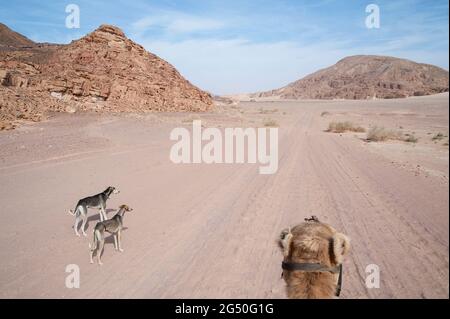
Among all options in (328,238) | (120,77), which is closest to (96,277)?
(328,238)

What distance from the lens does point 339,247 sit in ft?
7.46

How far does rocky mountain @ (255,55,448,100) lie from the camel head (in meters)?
104

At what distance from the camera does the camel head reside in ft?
7.48

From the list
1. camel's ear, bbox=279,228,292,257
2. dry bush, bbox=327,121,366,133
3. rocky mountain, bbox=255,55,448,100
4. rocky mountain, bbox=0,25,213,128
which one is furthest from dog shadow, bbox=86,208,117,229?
rocky mountain, bbox=255,55,448,100

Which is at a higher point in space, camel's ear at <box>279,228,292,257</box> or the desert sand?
camel's ear at <box>279,228,292,257</box>

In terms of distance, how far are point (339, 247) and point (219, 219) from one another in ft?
17.1

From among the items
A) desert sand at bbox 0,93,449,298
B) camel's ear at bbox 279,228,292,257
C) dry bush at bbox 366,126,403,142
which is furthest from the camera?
dry bush at bbox 366,126,403,142

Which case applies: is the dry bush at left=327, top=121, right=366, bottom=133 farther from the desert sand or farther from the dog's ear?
the dog's ear

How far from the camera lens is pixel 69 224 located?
7398 millimetres

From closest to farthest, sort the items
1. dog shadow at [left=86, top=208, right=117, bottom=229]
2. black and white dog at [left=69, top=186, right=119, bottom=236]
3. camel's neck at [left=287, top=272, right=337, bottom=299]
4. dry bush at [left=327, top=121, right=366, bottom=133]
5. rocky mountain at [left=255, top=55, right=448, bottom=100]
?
camel's neck at [left=287, top=272, right=337, bottom=299], black and white dog at [left=69, top=186, right=119, bottom=236], dog shadow at [left=86, top=208, right=117, bottom=229], dry bush at [left=327, top=121, right=366, bottom=133], rocky mountain at [left=255, top=55, right=448, bottom=100]

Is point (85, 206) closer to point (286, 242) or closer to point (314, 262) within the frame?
point (286, 242)

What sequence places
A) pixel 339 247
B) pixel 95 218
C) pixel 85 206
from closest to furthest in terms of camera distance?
pixel 339 247
pixel 85 206
pixel 95 218

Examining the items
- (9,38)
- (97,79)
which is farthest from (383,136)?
(9,38)
